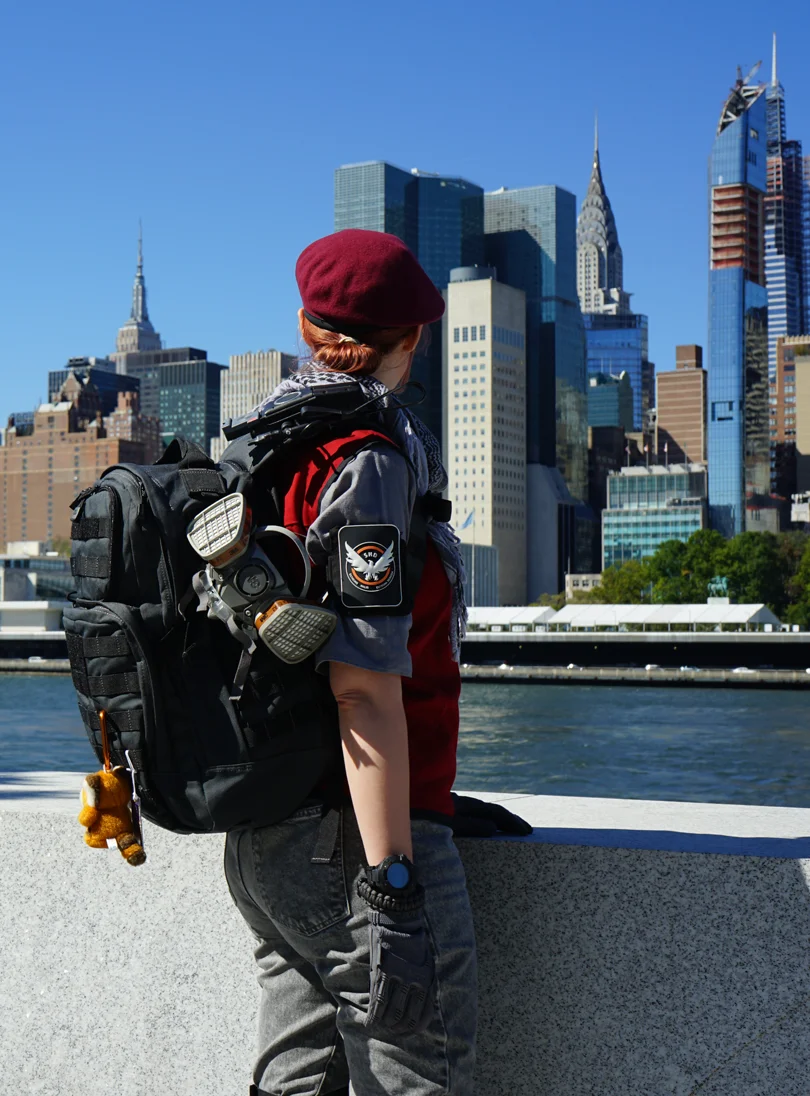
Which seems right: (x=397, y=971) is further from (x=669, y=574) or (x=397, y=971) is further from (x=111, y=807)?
(x=669, y=574)

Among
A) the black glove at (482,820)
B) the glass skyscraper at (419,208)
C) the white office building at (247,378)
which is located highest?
the glass skyscraper at (419,208)

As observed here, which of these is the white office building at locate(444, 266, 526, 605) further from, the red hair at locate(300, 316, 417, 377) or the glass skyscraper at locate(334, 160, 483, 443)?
the red hair at locate(300, 316, 417, 377)

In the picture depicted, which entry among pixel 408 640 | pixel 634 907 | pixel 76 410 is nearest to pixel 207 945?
pixel 634 907

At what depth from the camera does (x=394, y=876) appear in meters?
1.81

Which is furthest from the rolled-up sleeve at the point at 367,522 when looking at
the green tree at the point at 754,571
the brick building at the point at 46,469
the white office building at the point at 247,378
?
the white office building at the point at 247,378

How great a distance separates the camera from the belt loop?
6.30 feet

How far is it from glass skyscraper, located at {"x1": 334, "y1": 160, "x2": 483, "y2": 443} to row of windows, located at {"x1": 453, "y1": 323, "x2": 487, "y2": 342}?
10585 mm

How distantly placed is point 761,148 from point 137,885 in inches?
6990

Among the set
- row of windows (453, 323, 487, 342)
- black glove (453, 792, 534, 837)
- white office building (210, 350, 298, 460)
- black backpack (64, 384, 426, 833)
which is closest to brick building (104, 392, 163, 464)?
white office building (210, 350, 298, 460)

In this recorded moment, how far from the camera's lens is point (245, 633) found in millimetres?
1861

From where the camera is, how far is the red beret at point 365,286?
2.04 metres

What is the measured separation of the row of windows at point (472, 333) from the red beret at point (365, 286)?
135 m

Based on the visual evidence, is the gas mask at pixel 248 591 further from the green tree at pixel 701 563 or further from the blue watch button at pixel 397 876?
the green tree at pixel 701 563

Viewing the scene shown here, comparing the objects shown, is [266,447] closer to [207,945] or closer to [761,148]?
[207,945]
